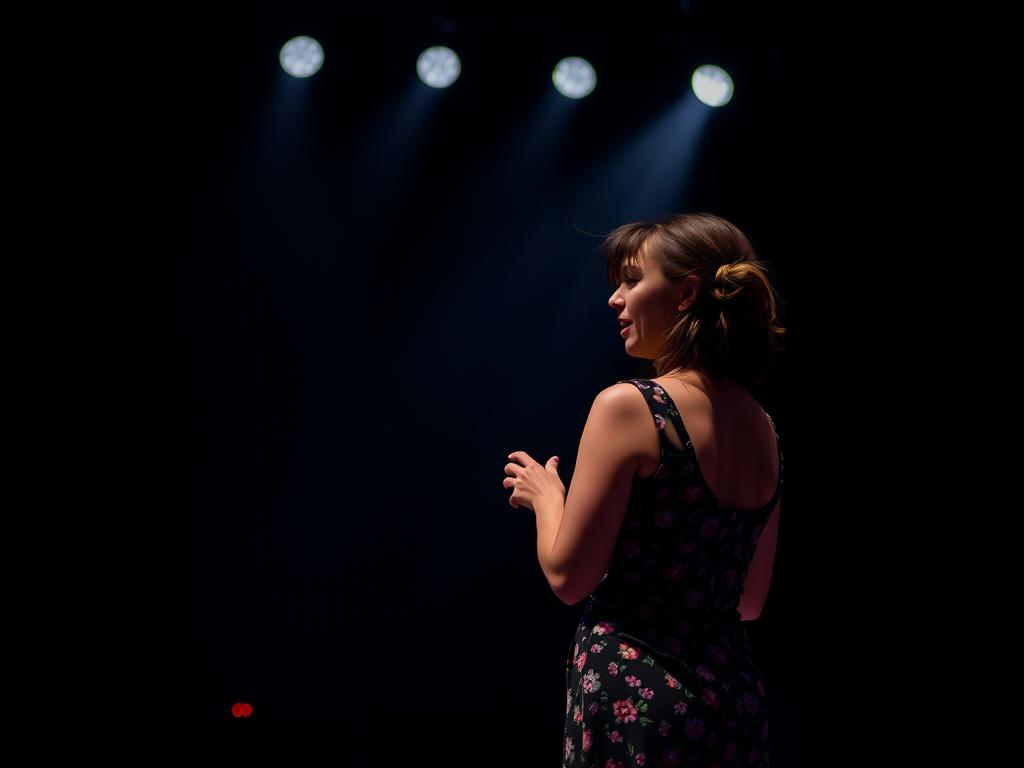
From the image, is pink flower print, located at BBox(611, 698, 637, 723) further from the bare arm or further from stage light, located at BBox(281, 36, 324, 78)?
stage light, located at BBox(281, 36, 324, 78)

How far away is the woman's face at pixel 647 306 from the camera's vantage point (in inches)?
53.0

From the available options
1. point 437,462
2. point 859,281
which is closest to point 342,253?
point 437,462

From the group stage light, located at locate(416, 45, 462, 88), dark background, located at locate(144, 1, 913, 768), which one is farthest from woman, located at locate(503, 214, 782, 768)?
stage light, located at locate(416, 45, 462, 88)

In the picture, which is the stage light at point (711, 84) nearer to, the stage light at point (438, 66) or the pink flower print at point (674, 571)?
the stage light at point (438, 66)

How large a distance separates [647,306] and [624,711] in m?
0.60

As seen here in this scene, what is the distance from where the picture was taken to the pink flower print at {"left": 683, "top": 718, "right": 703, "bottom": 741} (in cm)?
119

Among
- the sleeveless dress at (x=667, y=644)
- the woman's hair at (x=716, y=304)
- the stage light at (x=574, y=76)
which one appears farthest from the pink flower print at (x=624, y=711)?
the stage light at (x=574, y=76)

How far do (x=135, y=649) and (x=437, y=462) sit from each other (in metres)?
1.31

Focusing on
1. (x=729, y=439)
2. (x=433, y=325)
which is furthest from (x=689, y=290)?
(x=433, y=325)

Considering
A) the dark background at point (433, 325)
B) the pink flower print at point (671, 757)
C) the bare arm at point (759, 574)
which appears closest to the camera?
the pink flower print at point (671, 757)

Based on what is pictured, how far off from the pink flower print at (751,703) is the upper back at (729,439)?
0.91 ft

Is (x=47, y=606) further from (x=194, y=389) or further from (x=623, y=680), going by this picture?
(x=623, y=680)

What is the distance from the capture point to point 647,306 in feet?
4.44

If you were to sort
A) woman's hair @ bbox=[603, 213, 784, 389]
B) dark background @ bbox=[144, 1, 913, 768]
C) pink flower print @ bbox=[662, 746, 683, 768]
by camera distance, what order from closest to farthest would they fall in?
pink flower print @ bbox=[662, 746, 683, 768] < woman's hair @ bbox=[603, 213, 784, 389] < dark background @ bbox=[144, 1, 913, 768]
